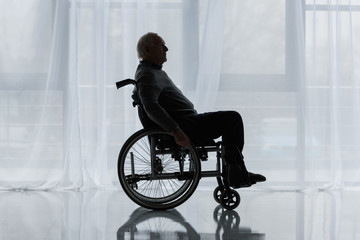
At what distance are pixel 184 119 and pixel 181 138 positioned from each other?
145mm

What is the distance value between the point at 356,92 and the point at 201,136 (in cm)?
155

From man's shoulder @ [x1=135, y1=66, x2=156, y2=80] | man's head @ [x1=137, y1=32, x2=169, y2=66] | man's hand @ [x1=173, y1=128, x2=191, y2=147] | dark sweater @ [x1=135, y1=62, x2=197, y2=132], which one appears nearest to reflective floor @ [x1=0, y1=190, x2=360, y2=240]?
man's hand @ [x1=173, y1=128, x2=191, y2=147]

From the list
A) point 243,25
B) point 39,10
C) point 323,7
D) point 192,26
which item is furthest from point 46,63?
point 323,7

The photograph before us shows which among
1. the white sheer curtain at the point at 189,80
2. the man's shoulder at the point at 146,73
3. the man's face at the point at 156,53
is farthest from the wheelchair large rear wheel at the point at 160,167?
the white sheer curtain at the point at 189,80

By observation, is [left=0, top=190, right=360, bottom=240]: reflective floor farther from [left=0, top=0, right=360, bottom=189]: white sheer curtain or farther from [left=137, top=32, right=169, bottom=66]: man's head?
[left=137, top=32, right=169, bottom=66]: man's head

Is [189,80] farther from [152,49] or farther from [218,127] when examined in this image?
[218,127]

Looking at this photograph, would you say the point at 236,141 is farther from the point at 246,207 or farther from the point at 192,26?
the point at 192,26

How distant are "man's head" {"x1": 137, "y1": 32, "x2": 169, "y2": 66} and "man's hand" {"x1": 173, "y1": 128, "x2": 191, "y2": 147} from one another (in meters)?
0.45

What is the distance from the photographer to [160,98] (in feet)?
8.76

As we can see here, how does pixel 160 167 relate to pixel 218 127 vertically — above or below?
below

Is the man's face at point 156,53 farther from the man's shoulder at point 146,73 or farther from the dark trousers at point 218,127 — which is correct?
the dark trousers at point 218,127

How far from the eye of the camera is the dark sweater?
2.53 metres

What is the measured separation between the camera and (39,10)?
12.1 ft

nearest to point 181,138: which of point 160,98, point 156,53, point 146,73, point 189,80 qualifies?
point 160,98
